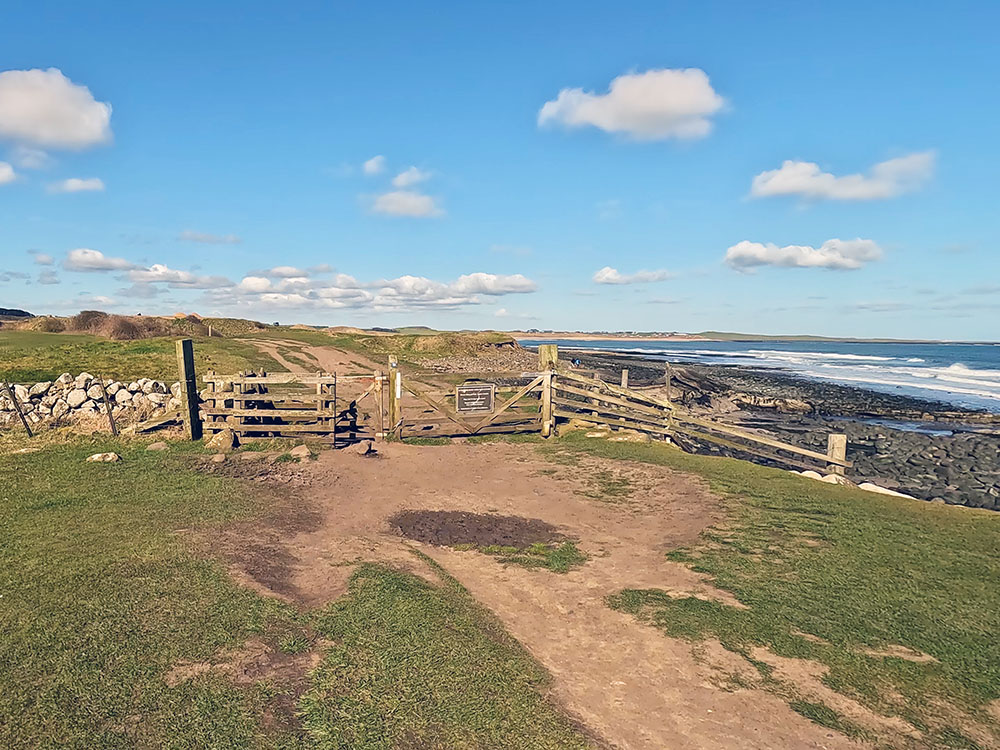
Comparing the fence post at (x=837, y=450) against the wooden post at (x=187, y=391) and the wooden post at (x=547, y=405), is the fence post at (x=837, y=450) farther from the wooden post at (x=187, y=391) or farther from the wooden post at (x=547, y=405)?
the wooden post at (x=187, y=391)

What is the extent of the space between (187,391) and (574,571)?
12309mm

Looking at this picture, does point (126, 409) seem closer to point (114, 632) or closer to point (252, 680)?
point (114, 632)

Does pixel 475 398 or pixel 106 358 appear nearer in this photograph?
pixel 475 398

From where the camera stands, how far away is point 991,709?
5164 mm

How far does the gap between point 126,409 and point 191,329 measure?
3786 cm

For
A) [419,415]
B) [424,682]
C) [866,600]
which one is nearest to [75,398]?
[419,415]

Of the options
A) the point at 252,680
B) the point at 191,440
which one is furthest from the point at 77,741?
the point at 191,440

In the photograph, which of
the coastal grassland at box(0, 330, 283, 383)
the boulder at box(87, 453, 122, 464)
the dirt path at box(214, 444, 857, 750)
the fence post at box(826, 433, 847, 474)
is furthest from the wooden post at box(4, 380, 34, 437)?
the fence post at box(826, 433, 847, 474)

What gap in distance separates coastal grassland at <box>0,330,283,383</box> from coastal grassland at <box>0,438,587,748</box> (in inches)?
743

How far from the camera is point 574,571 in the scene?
8281 mm

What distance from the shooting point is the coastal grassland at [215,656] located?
467 cm

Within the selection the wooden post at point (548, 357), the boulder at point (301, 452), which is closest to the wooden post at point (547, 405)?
the wooden post at point (548, 357)

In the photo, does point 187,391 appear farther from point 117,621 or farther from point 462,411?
point 117,621

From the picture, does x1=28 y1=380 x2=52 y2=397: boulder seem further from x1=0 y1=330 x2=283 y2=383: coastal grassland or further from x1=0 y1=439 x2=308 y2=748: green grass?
x1=0 y1=439 x2=308 y2=748: green grass
